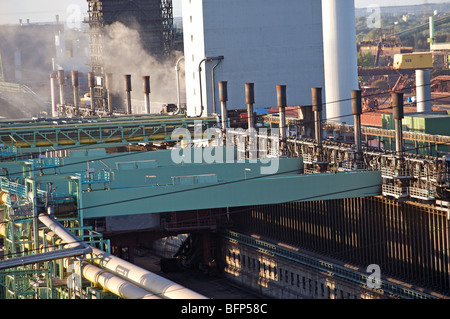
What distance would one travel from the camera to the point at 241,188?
23703 mm

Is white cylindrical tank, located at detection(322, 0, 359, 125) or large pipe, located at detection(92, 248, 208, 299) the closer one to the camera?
large pipe, located at detection(92, 248, 208, 299)

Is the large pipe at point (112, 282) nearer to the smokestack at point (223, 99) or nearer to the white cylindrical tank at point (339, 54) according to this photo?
the smokestack at point (223, 99)

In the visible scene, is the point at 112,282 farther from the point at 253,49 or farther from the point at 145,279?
the point at 253,49

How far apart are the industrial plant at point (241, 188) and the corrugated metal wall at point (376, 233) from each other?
5cm

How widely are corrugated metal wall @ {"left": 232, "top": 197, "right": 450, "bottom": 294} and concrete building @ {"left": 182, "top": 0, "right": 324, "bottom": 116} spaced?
7.76m

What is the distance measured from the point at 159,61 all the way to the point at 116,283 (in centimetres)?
5128

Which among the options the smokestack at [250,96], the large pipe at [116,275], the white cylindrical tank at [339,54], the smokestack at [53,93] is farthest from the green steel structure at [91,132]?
A: the smokestack at [53,93]

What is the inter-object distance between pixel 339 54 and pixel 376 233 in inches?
961

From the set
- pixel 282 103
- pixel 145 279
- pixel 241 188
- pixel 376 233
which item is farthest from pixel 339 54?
pixel 145 279

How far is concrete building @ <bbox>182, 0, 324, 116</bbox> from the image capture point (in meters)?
39.1

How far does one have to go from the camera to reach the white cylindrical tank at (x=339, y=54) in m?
49.2

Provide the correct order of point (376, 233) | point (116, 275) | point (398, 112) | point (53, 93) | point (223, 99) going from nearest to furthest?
1. point (116, 275)
2. point (398, 112)
3. point (376, 233)
4. point (223, 99)
5. point (53, 93)

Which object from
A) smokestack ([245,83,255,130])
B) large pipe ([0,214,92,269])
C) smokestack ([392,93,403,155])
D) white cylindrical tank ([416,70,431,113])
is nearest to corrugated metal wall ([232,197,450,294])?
smokestack ([392,93,403,155])

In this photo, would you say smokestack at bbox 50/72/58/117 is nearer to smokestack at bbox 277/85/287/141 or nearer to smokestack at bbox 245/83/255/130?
smokestack at bbox 245/83/255/130
